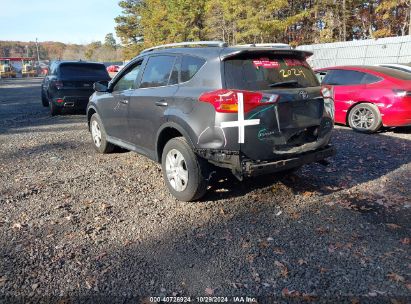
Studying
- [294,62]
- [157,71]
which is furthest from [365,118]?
[157,71]

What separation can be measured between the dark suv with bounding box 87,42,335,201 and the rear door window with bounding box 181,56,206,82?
0.04 ft

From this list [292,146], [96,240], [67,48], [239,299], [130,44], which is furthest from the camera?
[67,48]

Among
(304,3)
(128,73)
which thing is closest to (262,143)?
(128,73)

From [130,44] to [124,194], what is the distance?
58316 mm

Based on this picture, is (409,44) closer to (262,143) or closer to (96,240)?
(262,143)

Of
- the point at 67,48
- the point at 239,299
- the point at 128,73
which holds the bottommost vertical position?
the point at 239,299

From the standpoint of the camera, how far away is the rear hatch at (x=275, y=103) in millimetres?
3912

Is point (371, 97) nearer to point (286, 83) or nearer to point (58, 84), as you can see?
point (286, 83)

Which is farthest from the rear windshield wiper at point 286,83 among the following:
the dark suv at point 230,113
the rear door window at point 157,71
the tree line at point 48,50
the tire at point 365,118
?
the tree line at point 48,50

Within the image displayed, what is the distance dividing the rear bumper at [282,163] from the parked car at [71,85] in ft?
28.1

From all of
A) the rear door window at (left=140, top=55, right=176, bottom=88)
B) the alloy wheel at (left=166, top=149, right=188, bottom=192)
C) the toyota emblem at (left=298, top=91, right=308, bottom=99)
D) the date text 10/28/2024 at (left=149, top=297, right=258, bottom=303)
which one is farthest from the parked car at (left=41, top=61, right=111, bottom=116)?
the date text 10/28/2024 at (left=149, top=297, right=258, bottom=303)

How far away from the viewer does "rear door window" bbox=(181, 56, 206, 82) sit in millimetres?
4281

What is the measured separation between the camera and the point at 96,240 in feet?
12.0

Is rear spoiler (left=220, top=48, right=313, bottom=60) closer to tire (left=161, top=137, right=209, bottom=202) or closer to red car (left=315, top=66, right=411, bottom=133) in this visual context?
tire (left=161, top=137, right=209, bottom=202)
